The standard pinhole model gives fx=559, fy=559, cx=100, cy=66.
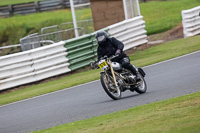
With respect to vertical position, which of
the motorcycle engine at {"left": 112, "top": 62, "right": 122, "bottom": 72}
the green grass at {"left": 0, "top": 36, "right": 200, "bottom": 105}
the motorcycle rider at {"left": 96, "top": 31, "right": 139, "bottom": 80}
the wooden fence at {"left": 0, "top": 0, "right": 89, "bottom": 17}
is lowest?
the green grass at {"left": 0, "top": 36, "right": 200, "bottom": 105}

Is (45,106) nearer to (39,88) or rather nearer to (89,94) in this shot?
(89,94)

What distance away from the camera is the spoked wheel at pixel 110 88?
465 inches

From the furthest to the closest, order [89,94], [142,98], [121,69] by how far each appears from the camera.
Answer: [89,94] → [121,69] → [142,98]

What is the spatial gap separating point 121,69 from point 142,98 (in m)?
1.16

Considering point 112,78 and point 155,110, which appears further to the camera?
point 112,78

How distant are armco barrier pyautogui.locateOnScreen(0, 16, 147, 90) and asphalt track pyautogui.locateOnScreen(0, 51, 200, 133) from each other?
256 centimetres

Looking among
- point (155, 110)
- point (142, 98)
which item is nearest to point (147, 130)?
point (155, 110)

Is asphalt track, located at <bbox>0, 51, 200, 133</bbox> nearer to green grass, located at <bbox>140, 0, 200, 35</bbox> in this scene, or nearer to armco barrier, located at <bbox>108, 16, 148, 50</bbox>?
armco barrier, located at <bbox>108, 16, 148, 50</bbox>

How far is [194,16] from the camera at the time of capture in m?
24.3

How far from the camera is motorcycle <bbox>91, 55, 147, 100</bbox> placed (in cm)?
1190

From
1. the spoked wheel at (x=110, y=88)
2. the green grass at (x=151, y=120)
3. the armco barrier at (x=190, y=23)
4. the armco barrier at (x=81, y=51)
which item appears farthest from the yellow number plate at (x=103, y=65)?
the armco barrier at (x=190, y=23)

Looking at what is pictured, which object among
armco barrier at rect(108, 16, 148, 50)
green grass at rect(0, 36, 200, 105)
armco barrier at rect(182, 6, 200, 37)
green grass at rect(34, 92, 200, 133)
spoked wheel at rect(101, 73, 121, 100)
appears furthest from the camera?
armco barrier at rect(182, 6, 200, 37)

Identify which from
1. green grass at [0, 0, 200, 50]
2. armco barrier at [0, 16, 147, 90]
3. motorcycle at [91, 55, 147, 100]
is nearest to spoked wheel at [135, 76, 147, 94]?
motorcycle at [91, 55, 147, 100]

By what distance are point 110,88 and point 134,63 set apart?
21.8ft
